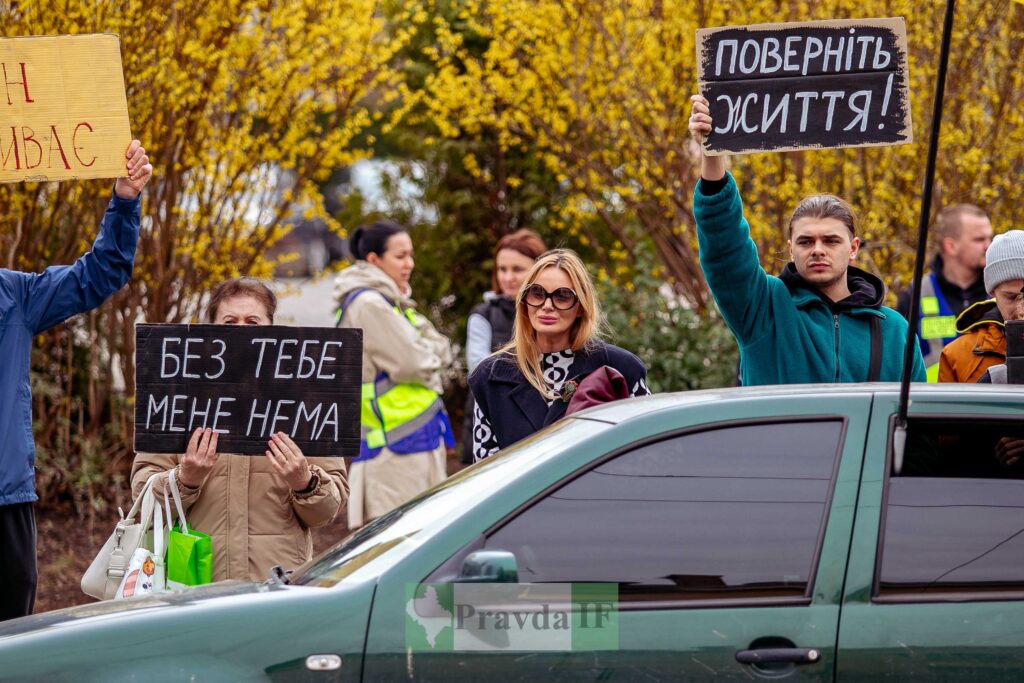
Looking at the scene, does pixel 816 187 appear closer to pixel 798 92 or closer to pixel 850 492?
pixel 798 92

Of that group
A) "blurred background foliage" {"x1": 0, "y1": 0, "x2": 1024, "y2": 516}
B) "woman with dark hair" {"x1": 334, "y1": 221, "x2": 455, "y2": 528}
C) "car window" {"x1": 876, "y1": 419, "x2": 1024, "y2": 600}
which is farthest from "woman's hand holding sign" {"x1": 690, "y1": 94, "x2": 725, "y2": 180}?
"blurred background foliage" {"x1": 0, "y1": 0, "x2": 1024, "y2": 516}

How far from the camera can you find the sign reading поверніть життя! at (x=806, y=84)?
4.68m

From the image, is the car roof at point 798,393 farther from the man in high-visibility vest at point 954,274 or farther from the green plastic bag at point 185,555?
the man in high-visibility vest at point 954,274

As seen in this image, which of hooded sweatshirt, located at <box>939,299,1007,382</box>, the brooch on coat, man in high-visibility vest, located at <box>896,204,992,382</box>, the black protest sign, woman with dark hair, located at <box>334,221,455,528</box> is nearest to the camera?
the black protest sign

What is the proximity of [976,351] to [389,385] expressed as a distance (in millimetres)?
3319

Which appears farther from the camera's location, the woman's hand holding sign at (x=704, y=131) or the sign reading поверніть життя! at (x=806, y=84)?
the sign reading поверніть життя! at (x=806, y=84)

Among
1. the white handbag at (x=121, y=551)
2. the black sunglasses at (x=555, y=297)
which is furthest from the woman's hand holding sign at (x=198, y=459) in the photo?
the black sunglasses at (x=555, y=297)

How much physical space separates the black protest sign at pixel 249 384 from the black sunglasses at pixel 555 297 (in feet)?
2.17

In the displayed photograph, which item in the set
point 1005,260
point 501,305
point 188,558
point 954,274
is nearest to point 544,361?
point 188,558

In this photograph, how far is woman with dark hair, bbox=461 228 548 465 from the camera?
24.2ft

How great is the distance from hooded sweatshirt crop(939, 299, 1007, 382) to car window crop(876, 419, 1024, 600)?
5.49 ft

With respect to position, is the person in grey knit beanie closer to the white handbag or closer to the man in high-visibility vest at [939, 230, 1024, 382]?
the man in high-visibility vest at [939, 230, 1024, 382]

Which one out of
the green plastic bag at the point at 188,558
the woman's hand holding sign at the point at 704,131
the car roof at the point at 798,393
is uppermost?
the woman's hand holding sign at the point at 704,131

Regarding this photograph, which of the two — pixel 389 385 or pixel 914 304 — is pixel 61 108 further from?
pixel 914 304
